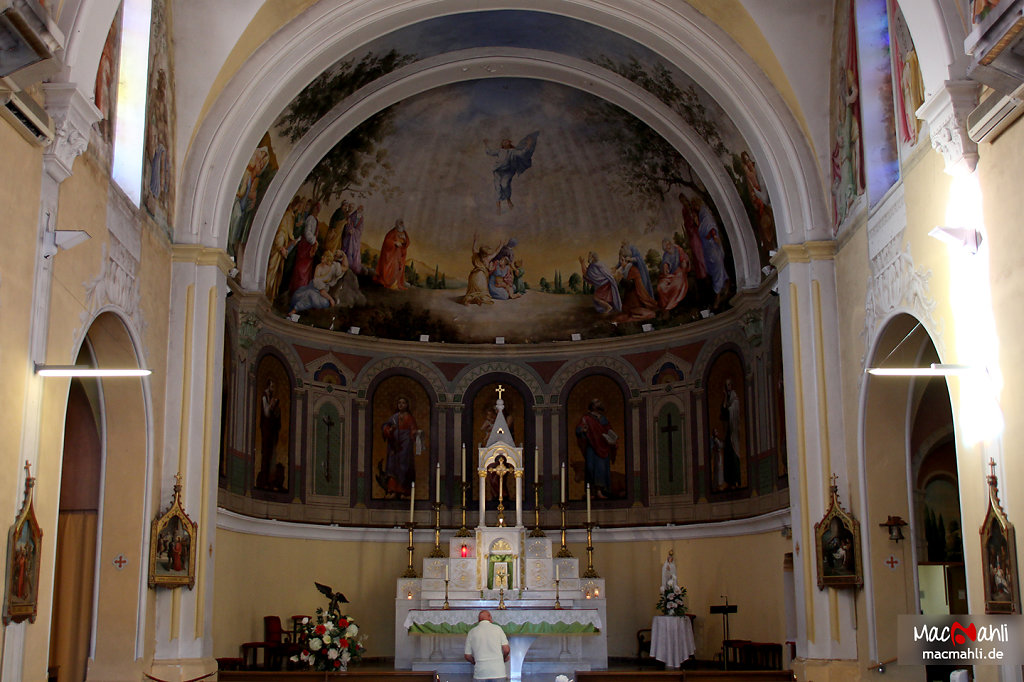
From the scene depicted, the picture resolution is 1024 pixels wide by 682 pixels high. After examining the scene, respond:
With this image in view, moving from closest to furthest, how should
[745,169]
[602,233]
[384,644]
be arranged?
[745,169] → [384,644] → [602,233]

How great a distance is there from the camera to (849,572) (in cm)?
1371

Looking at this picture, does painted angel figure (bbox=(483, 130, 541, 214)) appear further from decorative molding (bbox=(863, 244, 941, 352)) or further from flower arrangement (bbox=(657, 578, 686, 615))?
decorative molding (bbox=(863, 244, 941, 352))

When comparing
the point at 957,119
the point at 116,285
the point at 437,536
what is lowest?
the point at 437,536

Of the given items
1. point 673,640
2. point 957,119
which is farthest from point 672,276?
point 957,119

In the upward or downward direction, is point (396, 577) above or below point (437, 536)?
below

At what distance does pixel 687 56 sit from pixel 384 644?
11.9m

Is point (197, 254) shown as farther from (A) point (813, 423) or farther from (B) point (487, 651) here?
(A) point (813, 423)

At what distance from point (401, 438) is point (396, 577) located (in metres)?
2.77

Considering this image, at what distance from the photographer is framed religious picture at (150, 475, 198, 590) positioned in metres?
13.6

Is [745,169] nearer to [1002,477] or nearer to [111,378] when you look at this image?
[1002,477]

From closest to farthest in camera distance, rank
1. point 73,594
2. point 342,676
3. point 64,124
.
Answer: point 64,124 < point 73,594 < point 342,676

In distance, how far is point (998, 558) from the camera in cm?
955

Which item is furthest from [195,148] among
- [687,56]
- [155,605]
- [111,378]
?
[687,56]

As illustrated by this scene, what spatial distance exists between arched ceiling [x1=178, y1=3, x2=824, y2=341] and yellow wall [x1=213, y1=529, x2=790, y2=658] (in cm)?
435
